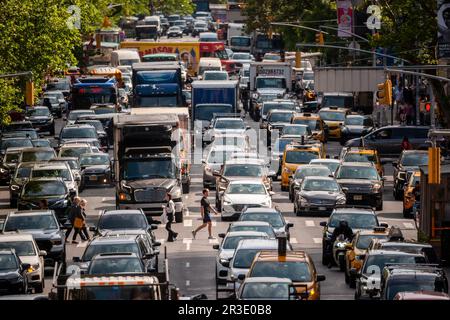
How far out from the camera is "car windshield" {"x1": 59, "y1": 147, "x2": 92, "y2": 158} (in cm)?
6575

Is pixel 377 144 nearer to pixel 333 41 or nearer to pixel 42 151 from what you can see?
pixel 42 151

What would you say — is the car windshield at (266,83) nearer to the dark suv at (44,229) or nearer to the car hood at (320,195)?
the car hood at (320,195)

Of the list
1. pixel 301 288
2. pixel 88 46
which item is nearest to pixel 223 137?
pixel 301 288

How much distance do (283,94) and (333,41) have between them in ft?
40.9

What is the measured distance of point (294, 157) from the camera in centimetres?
6294

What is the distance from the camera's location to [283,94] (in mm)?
94875

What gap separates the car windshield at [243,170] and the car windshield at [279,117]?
21.0 meters

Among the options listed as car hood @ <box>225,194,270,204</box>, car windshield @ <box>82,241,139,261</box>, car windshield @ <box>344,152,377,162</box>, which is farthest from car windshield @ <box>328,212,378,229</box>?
car windshield @ <box>344,152,377,162</box>

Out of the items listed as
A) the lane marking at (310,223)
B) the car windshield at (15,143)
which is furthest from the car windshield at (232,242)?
the car windshield at (15,143)

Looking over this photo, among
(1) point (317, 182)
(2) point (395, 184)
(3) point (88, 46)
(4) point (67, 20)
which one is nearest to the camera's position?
(1) point (317, 182)

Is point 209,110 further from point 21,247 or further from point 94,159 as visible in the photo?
point 21,247

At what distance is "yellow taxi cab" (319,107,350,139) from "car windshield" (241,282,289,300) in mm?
49388

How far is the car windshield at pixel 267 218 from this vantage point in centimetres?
4594

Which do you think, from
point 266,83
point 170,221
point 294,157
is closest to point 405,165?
point 294,157
